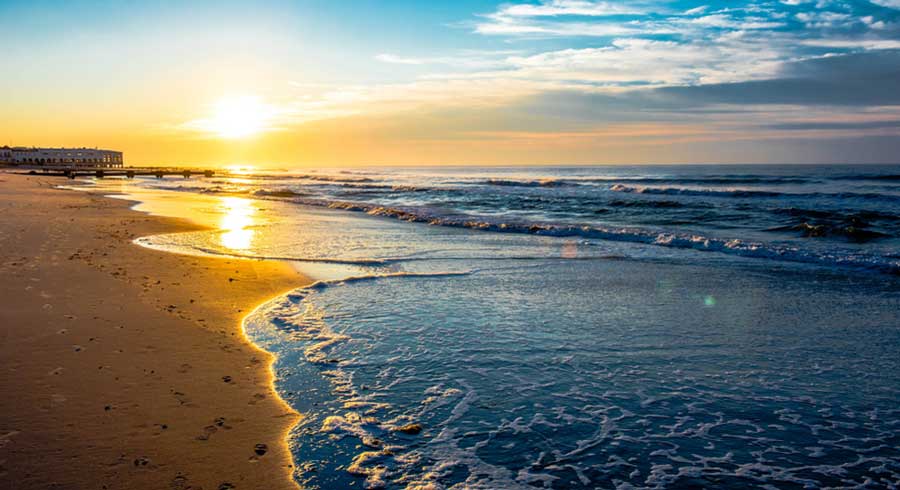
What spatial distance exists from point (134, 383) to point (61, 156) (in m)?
183

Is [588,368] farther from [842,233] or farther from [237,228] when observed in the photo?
[842,233]

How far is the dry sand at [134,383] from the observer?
3.81 meters

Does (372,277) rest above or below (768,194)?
below

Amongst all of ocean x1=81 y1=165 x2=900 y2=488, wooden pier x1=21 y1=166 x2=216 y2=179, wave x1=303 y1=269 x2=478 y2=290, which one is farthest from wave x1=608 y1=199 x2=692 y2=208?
wooden pier x1=21 y1=166 x2=216 y2=179

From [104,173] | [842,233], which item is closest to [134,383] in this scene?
[842,233]

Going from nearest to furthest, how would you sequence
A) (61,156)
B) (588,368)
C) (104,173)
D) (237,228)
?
(588,368) < (237,228) < (104,173) < (61,156)

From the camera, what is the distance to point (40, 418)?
4.39 m

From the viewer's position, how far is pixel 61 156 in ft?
510

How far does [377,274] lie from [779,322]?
6854mm

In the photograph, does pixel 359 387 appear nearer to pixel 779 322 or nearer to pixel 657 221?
pixel 779 322

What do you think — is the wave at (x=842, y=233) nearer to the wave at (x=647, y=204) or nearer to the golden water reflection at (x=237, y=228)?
the wave at (x=647, y=204)

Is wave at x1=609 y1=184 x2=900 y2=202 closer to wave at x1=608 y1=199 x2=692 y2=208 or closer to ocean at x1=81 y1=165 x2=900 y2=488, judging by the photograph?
wave at x1=608 y1=199 x2=692 y2=208

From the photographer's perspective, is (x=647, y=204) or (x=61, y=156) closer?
(x=647, y=204)

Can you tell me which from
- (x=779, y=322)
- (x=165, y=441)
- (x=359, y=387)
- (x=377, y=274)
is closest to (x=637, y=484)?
(x=359, y=387)
